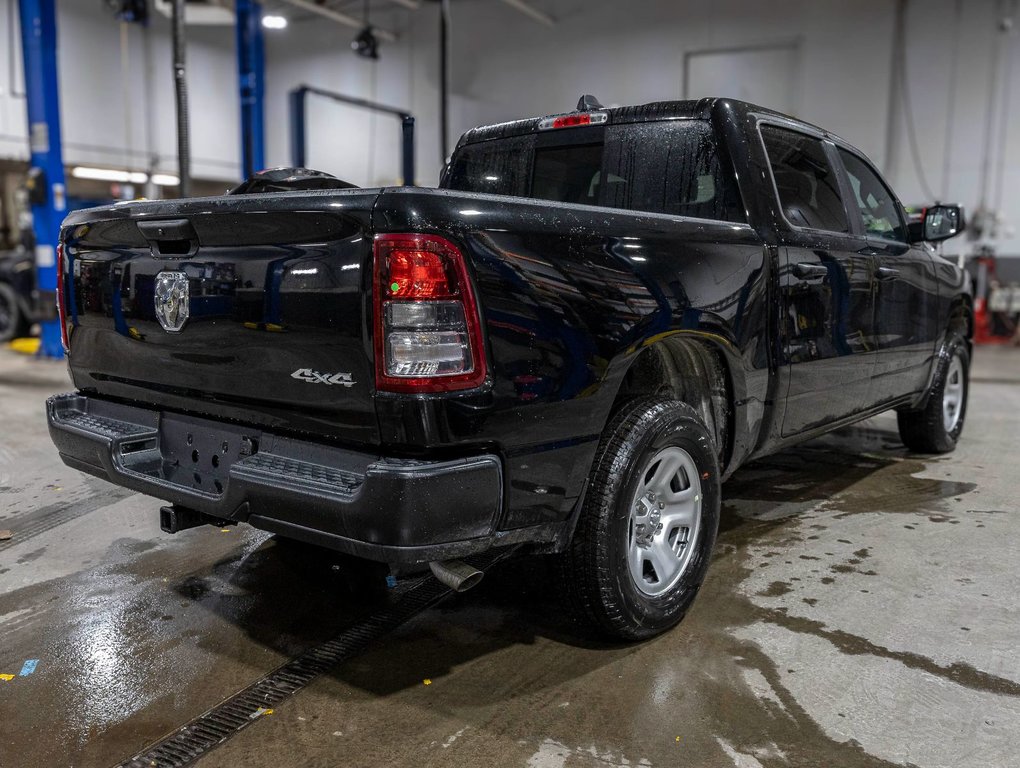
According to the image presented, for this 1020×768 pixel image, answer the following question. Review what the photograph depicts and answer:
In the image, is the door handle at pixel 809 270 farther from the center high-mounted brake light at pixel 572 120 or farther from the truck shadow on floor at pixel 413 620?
the truck shadow on floor at pixel 413 620

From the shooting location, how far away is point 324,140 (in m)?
18.3

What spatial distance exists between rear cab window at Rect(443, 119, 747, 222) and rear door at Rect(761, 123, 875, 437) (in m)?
0.27

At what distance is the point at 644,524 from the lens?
248cm

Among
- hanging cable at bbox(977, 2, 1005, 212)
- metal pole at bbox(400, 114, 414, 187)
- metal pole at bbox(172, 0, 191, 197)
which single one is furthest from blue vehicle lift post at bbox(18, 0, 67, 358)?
hanging cable at bbox(977, 2, 1005, 212)

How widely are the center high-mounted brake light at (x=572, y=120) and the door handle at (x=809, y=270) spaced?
0.92 meters

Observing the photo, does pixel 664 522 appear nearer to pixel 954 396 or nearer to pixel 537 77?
pixel 954 396

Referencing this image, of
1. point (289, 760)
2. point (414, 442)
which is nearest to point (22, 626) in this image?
point (289, 760)

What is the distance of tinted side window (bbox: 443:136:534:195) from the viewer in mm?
3477

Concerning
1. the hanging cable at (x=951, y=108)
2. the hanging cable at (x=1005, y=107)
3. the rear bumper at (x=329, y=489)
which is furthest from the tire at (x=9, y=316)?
the hanging cable at (x=1005, y=107)

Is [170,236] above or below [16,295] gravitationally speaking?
above

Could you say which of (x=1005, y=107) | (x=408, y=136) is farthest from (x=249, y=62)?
(x=1005, y=107)

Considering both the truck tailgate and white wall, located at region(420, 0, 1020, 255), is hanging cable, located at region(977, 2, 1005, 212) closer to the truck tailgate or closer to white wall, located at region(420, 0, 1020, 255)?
white wall, located at region(420, 0, 1020, 255)

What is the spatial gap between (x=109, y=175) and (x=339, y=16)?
5.98 meters

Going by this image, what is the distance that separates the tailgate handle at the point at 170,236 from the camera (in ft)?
7.32
